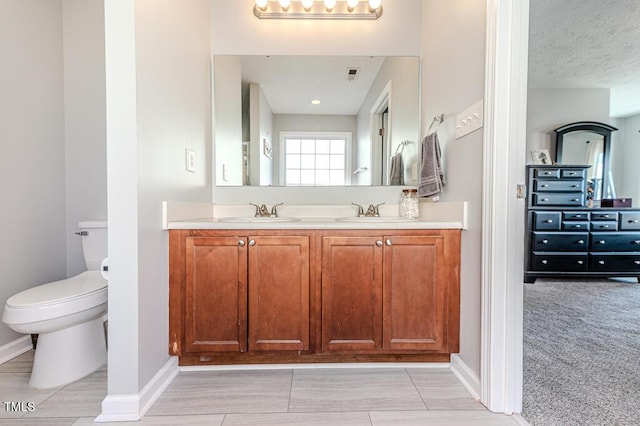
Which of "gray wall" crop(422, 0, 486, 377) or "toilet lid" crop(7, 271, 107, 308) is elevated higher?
"gray wall" crop(422, 0, 486, 377)

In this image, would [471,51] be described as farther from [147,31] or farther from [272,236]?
[147,31]

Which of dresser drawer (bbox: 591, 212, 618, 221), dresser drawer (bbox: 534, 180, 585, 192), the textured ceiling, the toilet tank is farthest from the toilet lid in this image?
dresser drawer (bbox: 591, 212, 618, 221)

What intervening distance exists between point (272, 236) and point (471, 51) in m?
1.33

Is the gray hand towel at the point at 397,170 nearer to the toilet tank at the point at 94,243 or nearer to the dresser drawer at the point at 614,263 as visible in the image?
the toilet tank at the point at 94,243

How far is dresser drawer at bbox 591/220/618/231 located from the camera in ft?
11.4

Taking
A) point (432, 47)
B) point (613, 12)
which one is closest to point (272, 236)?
point (432, 47)

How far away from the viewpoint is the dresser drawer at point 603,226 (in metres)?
3.46

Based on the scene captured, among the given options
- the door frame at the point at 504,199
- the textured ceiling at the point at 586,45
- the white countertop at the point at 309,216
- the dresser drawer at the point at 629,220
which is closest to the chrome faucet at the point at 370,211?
the white countertop at the point at 309,216

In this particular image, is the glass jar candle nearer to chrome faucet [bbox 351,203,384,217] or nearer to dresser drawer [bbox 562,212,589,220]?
chrome faucet [bbox 351,203,384,217]

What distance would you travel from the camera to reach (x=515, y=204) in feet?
4.19

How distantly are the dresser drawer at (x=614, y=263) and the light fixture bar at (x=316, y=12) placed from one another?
3605mm

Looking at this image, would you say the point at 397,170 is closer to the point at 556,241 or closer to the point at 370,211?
the point at 370,211

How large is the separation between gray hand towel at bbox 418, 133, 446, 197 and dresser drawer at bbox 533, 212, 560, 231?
7.90 feet

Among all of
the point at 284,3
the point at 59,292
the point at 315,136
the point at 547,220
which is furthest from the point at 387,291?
the point at 547,220
